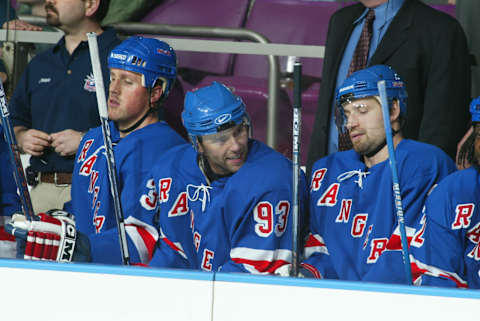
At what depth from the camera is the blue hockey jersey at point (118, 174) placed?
2189 millimetres

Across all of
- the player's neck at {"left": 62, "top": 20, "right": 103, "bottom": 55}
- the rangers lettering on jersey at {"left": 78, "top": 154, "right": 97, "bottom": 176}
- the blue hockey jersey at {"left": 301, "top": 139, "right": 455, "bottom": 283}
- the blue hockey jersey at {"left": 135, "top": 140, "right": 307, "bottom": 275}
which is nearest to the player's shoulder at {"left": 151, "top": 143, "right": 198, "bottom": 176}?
the blue hockey jersey at {"left": 135, "top": 140, "right": 307, "bottom": 275}

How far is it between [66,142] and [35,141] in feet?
0.34

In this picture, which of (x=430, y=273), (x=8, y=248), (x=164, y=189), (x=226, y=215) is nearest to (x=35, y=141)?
(x=8, y=248)

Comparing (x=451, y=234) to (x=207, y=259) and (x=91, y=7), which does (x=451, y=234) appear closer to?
(x=207, y=259)

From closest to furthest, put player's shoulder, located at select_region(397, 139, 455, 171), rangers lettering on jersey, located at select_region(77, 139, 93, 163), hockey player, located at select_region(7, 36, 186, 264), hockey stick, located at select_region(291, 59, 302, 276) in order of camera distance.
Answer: hockey stick, located at select_region(291, 59, 302, 276) → player's shoulder, located at select_region(397, 139, 455, 171) → hockey player, located at select_region(7, 36, 186, 264) → rangers lettering on jersey, located at select_region(77, 139, 93, 163)

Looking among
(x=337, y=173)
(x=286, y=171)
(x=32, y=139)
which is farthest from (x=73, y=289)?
(x=32, y=139)

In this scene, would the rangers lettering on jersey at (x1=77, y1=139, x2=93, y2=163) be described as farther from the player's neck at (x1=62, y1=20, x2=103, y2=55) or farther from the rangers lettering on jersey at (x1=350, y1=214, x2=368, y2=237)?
the rangers lettering on jersey at (x1=350, y1=214, x2=368, y2=237)

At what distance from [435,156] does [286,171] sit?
1.22ft

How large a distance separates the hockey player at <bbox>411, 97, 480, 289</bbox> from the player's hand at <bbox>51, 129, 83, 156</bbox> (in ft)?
3.69

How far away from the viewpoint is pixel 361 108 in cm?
205

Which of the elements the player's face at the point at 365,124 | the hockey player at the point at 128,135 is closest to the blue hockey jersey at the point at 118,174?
the hockey player at the point at 128,135

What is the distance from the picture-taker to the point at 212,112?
2047mm

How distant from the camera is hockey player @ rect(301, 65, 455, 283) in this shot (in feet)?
6.50

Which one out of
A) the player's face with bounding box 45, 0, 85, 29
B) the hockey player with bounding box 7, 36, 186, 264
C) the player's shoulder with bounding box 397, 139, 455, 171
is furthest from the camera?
the player's face with bounding box 45, 0, 85, 29
